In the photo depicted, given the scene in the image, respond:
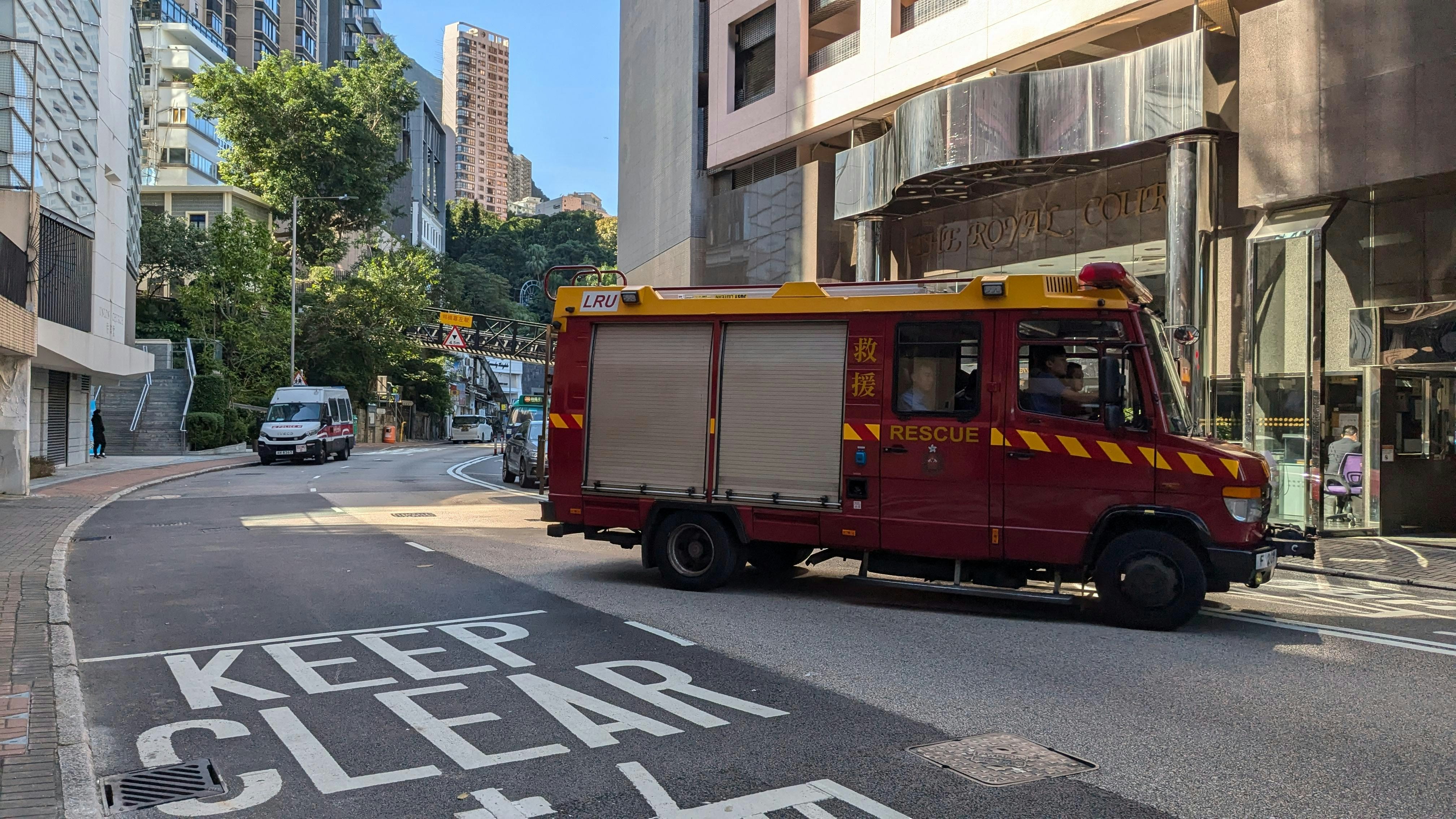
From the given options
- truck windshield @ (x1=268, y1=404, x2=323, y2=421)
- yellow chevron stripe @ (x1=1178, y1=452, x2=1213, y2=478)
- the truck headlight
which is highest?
truck windshield @ (x1=268, y1=404, x2=323, y2=421)

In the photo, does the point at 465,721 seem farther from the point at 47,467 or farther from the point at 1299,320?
the point at 47,467

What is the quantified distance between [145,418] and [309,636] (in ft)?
124

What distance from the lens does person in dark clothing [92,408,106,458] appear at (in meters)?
35.0

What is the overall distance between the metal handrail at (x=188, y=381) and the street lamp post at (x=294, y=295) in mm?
4375

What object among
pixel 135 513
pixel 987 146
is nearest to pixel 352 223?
pixel 135 513

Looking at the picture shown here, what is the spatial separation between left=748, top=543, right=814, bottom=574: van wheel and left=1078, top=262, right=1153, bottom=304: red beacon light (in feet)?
11.5

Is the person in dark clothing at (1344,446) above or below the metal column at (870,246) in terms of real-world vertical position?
below

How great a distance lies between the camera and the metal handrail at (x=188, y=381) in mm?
41531

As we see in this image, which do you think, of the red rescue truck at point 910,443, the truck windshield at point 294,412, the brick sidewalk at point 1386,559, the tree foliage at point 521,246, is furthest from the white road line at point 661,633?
the tree foliage at point 521,246

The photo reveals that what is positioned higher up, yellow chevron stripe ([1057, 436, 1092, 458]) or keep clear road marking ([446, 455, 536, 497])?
yellow chevron stripe ([1057, 436, 1092, 458])

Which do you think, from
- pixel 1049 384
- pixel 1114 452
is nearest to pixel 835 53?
pixel 1049 384

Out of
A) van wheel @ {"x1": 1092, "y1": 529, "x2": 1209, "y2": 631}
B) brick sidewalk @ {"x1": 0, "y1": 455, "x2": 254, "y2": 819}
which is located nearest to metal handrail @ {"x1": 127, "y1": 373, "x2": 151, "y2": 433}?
brick sidewalk @ {"x1": 0, "y1": 455, "x2": 254, "y2": 819}

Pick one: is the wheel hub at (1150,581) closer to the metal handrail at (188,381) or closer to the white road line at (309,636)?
the white road line at (309,636)

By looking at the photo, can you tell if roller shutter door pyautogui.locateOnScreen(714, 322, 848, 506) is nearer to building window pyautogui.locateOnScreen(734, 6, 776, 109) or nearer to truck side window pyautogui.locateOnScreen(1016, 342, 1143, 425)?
truck side window pyautogui.locateOnScreen(1016, 342, 1143, 425)
